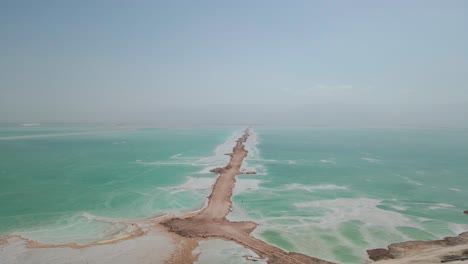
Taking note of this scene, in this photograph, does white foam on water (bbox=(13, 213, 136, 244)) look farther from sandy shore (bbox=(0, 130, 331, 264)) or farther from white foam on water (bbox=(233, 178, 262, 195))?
white foam on water (bbox=(233, 178, 262, 195))

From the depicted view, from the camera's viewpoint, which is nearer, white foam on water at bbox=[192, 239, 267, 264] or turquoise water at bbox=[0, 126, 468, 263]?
white foam on water at bbox=[192, 239, 267, 264]

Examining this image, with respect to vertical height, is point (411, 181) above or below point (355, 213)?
above

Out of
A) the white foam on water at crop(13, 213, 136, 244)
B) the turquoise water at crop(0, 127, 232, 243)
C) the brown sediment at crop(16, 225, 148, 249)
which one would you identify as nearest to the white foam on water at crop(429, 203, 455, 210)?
the turquoise water at crop(0, 127, 232, 243)

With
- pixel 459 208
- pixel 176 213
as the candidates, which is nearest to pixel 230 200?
pixel 176 213

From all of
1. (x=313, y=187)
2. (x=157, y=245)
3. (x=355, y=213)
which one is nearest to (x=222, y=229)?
(x=157, y=245)

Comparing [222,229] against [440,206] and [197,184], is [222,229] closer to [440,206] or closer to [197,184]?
[197,184]

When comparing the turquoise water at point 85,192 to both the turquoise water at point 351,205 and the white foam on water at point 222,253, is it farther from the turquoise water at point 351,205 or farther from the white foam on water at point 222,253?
the turquoise water at point 351,205

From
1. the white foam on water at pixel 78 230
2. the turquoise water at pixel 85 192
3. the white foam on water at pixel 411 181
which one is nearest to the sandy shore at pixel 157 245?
the white foam on water at pixel 78 230

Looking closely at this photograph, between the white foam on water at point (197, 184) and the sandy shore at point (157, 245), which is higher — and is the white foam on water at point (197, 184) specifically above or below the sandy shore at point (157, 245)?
above

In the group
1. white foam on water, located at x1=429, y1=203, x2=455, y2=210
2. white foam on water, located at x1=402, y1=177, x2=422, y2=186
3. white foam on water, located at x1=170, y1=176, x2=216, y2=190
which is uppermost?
white foam on water, located at x1=402, y1=177, x2=422, y2=186
